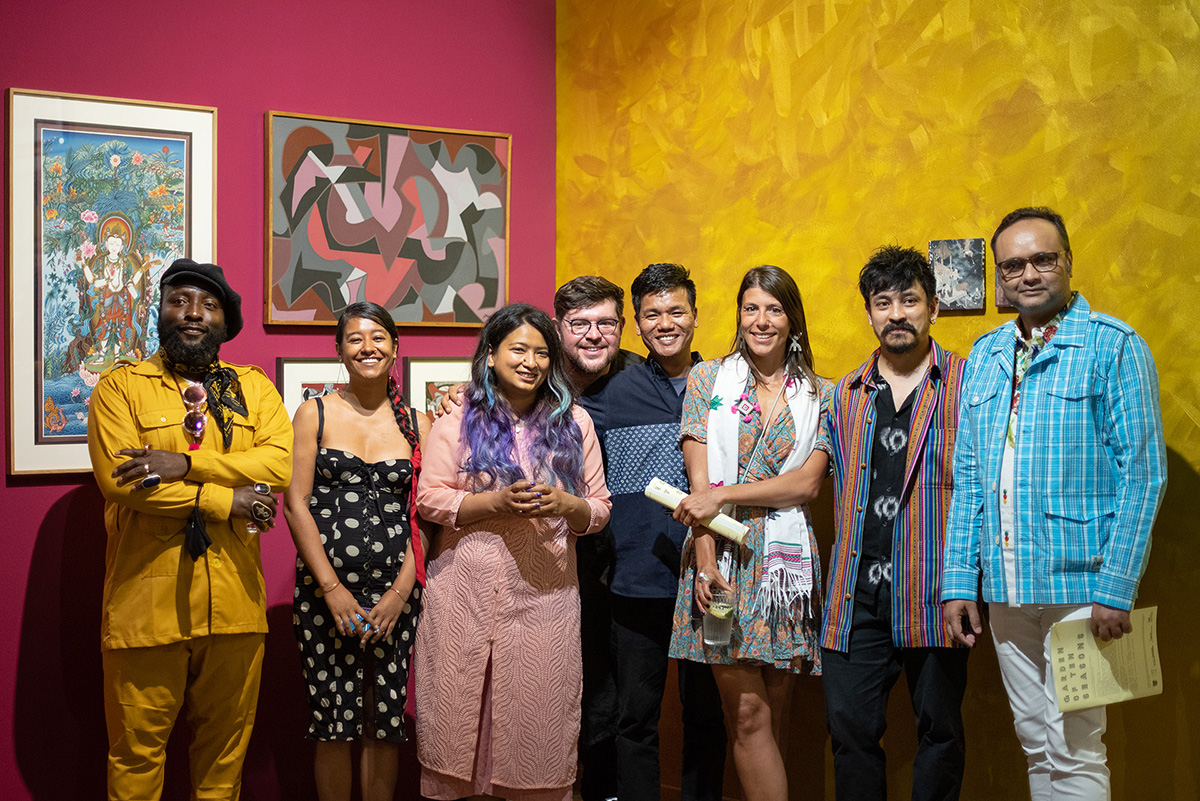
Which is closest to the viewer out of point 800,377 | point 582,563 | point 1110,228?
point 1110,228

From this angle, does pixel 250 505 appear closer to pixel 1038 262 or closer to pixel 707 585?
pixel 707 585

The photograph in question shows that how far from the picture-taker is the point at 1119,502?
86.0 inches

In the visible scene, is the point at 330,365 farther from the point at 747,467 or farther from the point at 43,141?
the point at 747,467

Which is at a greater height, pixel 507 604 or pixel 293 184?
pixel 293 184

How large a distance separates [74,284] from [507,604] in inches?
74.8

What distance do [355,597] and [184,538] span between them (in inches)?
20.3

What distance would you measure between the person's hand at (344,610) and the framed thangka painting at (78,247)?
3.72 ft

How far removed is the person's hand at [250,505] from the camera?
264 cm

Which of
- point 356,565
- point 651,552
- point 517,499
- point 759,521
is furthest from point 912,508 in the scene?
point 356,565

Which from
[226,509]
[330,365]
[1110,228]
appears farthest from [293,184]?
[1110,228]

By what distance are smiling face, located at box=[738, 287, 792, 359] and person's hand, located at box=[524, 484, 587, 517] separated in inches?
27.3

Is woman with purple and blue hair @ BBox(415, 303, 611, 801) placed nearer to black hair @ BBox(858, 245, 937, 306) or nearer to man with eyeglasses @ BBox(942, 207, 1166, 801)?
black hair @ BBox(858, 245, 937, 306)

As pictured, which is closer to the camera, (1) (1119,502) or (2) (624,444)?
(1) (1119,502)

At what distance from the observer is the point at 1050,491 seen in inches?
88.8
